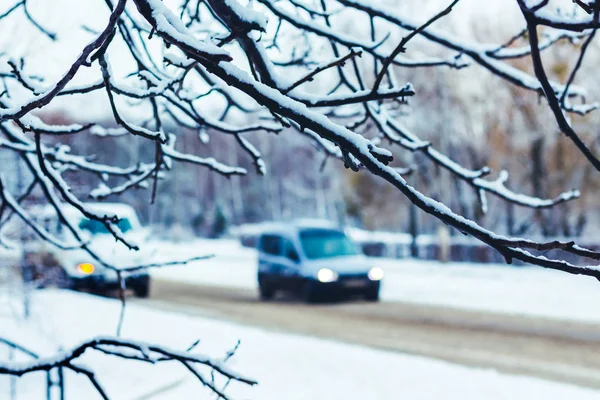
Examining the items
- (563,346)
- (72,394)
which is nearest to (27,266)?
(72,394)

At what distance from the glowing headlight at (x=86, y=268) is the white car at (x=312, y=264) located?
3.67 m

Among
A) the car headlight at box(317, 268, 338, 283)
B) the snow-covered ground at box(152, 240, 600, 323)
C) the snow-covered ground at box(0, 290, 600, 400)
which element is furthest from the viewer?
the car headlight at box(317, 268, 338, 283)

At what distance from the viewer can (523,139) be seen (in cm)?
2808

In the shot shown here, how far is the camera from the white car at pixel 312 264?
15.1 m

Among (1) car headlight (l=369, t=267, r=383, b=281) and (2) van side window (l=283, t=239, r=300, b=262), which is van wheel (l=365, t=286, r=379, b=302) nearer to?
(1) car headlight (l=369, t=267, r=383, b=281)

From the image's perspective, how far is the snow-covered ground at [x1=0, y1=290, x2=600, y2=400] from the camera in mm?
6922

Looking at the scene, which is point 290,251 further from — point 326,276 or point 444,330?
point 444,330

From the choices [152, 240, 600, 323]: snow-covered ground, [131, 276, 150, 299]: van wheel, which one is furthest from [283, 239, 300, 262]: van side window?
[131, 276, 150, 299]: van wheel

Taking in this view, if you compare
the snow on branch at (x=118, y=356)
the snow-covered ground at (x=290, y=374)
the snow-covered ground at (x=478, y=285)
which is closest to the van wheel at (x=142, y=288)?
the snow-covered ground at (x=478, y=285)

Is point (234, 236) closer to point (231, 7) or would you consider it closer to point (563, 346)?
point (563, 346)

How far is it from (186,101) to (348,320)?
9.51m

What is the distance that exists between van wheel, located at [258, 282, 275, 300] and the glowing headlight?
3.73 metres

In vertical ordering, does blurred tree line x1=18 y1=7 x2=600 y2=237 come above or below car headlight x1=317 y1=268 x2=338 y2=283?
above

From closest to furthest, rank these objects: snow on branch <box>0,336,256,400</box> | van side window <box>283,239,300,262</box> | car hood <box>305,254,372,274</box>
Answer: snow on branch <box>0,336,256,400</box> < car hood <box>305,254,372,274</box> < van side window <box>283,239,300,262</box>
